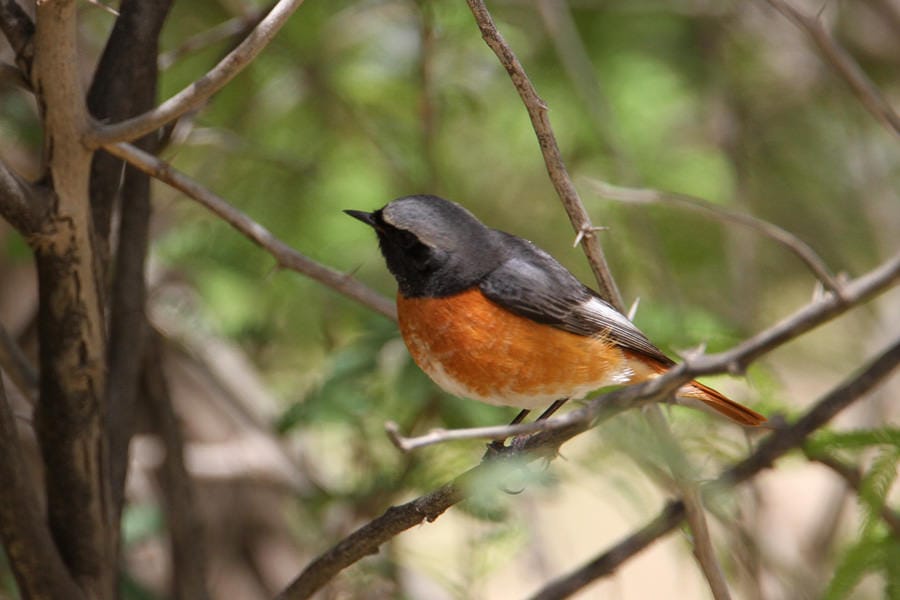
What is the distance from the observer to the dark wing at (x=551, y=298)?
3.15m

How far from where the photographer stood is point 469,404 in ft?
12.3

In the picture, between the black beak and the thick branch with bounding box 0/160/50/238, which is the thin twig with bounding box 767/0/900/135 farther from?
the thick branch with bounding box 0/160/50/238

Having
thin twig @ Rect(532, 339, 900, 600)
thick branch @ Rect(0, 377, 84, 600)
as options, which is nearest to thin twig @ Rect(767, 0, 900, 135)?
thin twig @ Rect(532, 339, 900, 600)

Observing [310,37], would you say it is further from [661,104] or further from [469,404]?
[469,404]

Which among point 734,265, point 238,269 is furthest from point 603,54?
point 238,269

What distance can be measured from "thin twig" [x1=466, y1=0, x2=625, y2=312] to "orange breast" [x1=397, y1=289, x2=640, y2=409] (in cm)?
54

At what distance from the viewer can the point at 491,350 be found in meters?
3.06

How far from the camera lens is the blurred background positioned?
13.4 ft

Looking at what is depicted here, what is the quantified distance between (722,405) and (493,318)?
802 millimetres

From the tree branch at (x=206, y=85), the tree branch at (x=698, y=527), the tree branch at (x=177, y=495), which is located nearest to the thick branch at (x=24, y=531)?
the tree branch at (x=206, y=85)

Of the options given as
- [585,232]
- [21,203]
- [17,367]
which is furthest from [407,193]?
[21,203]

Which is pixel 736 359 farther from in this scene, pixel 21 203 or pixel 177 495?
pixel 177 495

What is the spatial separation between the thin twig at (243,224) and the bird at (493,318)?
18 centimetres

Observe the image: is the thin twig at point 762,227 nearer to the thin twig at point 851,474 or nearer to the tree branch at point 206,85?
the thin twig at point 851,474
